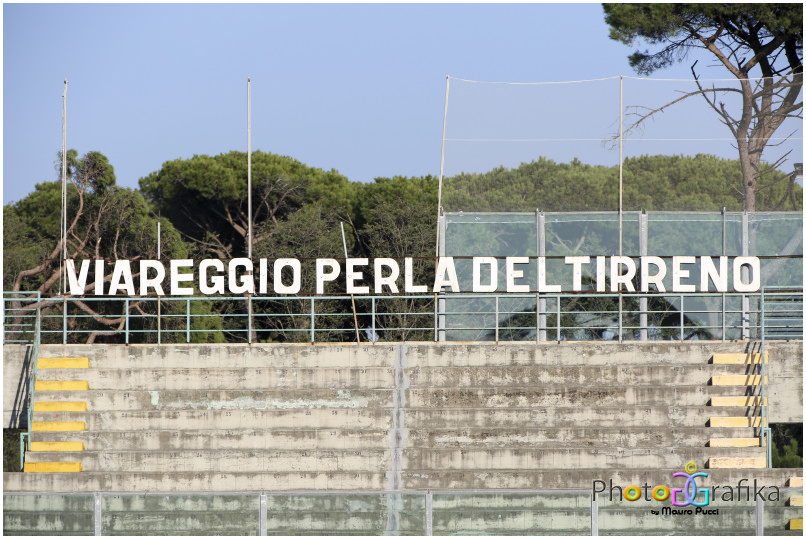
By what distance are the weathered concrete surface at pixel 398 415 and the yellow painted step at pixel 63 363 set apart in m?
0.17

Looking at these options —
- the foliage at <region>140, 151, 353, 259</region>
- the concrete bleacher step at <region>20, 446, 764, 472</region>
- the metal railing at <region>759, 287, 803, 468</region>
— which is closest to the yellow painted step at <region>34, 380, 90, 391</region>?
the concrete bleacher step at <region>20, 446, 764, 472</region>

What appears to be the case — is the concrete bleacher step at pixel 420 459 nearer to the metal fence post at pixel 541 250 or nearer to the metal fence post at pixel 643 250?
the metal fence post at pixel 541 250

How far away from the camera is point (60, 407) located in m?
20.0

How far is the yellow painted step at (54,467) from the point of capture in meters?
19.2

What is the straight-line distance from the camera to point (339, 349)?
20.6 m

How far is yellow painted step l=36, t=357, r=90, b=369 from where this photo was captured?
20.7 m

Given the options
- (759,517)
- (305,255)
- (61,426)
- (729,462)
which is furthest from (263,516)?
(305,255)

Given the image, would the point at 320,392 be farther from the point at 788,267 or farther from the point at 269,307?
the point at 269,307

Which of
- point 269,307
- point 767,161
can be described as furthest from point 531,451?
point 269,307

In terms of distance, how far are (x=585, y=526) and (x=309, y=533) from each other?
4.41m

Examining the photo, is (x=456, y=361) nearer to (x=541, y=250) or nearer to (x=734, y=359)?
(x=541, y=250)

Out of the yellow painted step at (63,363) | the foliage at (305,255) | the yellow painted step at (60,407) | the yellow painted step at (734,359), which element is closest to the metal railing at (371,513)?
the yellow painted step at (60,407)

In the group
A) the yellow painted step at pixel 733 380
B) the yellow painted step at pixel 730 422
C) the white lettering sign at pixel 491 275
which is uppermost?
the white lettering sign at pixel 491 275

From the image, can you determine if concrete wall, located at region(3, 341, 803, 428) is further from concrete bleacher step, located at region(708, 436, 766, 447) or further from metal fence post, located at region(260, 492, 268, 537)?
metal fence post, located at region(260, 492, 268, 537)
